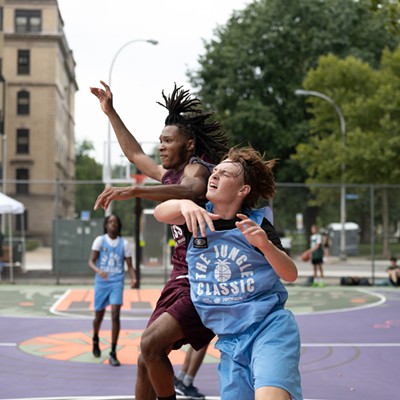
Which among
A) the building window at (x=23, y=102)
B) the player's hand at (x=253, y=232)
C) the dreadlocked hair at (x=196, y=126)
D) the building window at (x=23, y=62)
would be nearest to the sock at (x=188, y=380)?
the dreadlocked hair at (x=196, y=126)

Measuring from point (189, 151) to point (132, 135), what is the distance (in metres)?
0.60

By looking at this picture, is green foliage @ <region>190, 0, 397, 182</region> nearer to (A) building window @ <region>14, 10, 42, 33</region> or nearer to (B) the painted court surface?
(B) the painted court surface

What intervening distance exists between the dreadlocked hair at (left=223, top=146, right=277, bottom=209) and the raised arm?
3.89 ft

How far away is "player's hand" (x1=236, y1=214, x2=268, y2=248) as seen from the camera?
351 centimetres

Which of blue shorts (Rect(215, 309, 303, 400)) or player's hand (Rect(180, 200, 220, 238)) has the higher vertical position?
player's hand (Rect(180, 200, 220, 238))

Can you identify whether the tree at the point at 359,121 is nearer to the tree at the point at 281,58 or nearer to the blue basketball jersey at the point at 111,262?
the tree at the point at 281,58

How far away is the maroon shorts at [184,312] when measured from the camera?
4527mm

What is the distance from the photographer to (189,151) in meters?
4.88

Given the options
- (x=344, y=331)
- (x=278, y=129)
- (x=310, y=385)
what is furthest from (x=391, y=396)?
(x=278, y=129)

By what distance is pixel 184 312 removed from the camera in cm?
454

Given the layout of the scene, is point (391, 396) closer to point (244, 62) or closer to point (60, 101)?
point (244, 62)

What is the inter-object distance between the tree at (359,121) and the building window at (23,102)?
1216 inches

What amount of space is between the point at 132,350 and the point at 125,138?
16.9ft

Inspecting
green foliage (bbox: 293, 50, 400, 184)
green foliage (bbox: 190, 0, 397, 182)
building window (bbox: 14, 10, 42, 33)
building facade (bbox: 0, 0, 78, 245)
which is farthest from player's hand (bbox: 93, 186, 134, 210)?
building window (bbox: 14, 10, 42, 33)
